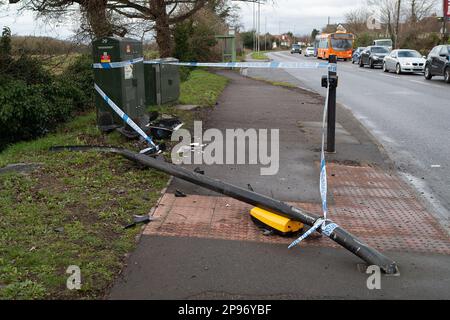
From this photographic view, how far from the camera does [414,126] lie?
39.2 ft

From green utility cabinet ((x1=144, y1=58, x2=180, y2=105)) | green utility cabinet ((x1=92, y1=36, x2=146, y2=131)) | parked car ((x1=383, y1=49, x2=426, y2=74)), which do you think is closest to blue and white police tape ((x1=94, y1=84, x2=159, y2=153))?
green utility cabinet ((x1=92, y1=36, x2=146, y2=131))

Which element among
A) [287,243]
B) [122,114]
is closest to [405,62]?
[122,114]

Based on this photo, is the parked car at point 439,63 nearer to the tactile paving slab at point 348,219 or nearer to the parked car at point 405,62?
the parked car at point 405,62

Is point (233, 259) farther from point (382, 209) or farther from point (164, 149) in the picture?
point (164, 149)

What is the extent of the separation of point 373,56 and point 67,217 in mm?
35770

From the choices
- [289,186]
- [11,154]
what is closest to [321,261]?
[289,186]

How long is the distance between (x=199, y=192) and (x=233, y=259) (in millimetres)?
1999

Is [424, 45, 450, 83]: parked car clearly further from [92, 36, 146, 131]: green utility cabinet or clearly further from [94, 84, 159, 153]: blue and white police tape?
[94, 84, 159, 153]: blue and white police tape

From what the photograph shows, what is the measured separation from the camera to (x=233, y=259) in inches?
168

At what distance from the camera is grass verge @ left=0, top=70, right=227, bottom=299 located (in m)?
3.79

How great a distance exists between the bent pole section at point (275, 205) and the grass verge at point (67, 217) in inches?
7.7

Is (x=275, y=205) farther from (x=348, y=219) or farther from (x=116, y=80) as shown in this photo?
(x=116, y=80)

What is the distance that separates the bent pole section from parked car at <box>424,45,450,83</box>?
67.2 feet
